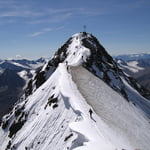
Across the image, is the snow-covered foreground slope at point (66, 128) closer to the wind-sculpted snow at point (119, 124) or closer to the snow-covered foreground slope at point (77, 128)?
the snow-covered foreground slope at point (77, 128)

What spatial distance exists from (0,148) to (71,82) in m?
23.1

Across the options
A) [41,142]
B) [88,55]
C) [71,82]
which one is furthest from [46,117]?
[88,55]

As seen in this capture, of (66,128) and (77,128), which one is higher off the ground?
(77,128)

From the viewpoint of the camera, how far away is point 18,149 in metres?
27.6

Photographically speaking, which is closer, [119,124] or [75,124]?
[75,124]

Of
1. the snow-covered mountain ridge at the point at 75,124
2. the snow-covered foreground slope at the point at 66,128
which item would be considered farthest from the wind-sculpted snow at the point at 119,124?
the snow-covered foreground slope at the point at 66,128

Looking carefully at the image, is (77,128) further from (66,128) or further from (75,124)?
(66,128)

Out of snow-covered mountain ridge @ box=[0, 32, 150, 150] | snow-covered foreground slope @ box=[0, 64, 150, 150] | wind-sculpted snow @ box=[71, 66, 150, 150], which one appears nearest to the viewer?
snow-covered foreground slope @ box=[0, 64, 150, 150]

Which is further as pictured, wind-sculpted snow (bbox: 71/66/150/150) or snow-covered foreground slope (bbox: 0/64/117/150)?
wind-sculpted snow (bbox: 71/66/150/150)

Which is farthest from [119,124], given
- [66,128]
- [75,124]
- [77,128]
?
[77,128]

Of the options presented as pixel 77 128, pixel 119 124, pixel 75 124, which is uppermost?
pixel 77 128

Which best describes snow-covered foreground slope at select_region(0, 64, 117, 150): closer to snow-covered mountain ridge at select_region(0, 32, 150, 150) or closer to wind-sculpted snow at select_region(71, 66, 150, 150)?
snow-covered mountain ridge at select_region(0, 32, 150, 150)

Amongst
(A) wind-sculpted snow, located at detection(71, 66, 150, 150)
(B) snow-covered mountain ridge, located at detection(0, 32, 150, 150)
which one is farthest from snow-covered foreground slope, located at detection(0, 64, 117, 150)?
(A) wind-sculpted snow, located at detection(71, 66, 150, 150)

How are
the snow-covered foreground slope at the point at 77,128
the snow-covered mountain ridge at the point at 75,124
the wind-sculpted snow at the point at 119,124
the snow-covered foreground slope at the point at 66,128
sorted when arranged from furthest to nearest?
the wind-sculpted snow at the point at 119,124
the snow-covered mountain ridge at the point at 75,124
the snow-covered foreground slope at the point at 77,128
the snow-covered foreground slope at the point at 66,128
